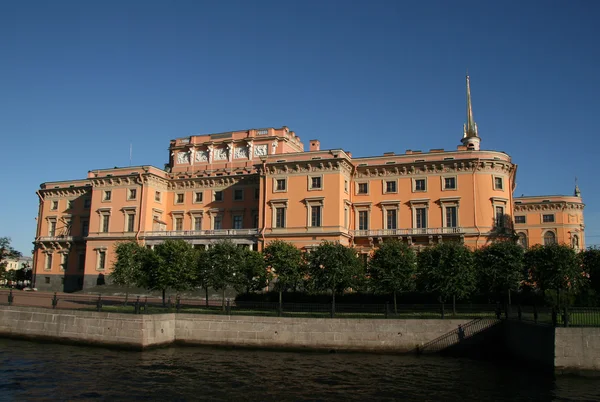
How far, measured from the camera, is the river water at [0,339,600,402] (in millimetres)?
20594

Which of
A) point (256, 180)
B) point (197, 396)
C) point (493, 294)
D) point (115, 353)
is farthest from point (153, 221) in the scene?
point (197, 396)

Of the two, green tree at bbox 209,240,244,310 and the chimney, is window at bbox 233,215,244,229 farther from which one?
green tree at bbox 209,240,244,310

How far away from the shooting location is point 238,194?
59.4 metres

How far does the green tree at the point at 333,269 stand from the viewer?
124 ft

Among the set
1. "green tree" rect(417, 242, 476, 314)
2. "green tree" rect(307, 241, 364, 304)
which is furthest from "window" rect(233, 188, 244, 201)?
"green tree" rect(417, 242, 476, 314)

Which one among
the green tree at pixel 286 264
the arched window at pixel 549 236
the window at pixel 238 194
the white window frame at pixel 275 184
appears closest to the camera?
the green tree at pixel 286 264

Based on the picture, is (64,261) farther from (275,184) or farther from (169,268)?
(169,268)

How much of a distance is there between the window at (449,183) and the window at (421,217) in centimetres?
299

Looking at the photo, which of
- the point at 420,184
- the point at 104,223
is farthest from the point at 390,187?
the point at 104,223

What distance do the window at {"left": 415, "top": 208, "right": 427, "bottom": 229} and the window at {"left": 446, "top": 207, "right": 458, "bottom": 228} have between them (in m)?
2.07

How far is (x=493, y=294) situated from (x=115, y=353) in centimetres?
2675

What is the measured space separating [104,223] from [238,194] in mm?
16162

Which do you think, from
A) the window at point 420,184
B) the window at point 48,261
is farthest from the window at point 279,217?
the window at point 48,261

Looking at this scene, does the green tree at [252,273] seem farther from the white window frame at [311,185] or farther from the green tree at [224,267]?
the white window frame at [311,185]
